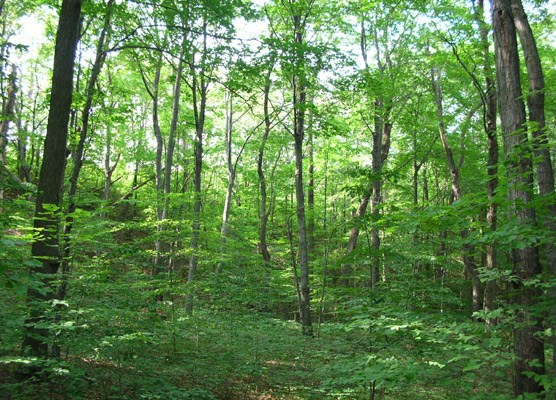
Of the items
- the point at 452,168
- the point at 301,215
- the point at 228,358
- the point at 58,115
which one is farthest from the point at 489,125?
the point at 58,115

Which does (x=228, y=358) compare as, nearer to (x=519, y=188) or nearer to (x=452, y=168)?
(x=519, y=188)

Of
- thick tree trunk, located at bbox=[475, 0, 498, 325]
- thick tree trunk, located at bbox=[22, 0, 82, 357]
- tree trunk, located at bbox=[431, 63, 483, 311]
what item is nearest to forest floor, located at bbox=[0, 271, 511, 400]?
thick tree trunk, located at bbox=[22, 0, 82, 357]

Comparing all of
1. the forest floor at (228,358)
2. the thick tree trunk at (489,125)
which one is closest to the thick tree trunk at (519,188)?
the forest floor at (228,358)

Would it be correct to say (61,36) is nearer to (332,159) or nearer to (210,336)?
(210,336)

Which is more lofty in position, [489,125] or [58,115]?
[489,125]

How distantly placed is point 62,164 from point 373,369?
17.8ft

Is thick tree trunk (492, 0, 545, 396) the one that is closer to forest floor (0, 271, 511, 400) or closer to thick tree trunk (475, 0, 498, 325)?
forest floor (0, 271, 511, 400)

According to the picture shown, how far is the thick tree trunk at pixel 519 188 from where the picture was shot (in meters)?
4.07

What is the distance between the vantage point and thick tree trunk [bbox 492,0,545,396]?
13.4 ft

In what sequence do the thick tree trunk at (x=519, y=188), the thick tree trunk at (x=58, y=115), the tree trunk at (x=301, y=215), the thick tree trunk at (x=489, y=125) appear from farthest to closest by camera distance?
the tree trunk at (x=301, y=215) < the thick tree trunk at (x=489, y=125) < the thick tree trunk at (x=58, y=115) < the thick tree trunk at (x=519, y=188)

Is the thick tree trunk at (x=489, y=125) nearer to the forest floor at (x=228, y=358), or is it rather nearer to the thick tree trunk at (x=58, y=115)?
the forest floor at (x=228, y=358)

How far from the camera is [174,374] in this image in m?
6.45

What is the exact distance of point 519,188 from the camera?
3799 mm

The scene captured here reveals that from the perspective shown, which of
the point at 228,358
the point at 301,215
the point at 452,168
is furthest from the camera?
the point at 452,168
